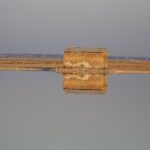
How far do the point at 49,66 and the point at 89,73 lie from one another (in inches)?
5.3

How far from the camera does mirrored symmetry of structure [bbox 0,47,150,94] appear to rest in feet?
3.14

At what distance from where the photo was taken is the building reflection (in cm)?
97

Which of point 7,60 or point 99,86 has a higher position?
point 7,60

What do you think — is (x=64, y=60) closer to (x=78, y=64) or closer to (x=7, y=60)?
(x=78, y=64)

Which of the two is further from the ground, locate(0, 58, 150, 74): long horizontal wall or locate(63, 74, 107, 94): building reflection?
locate(0, 58, 150, 74): long horizontal wall

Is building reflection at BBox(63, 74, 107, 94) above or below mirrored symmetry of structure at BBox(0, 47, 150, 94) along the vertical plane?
below

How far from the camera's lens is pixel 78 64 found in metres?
0.97

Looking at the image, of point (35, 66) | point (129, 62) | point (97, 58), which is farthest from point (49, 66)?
point (129, 62)

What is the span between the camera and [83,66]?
973mm

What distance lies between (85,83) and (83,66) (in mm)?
56

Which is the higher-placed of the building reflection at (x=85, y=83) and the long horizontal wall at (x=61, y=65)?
the long horizontal wall at (x=61, y=65)

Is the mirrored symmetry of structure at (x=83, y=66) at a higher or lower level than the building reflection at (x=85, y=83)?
higher

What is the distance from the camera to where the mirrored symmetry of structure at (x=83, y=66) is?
3.14 feet

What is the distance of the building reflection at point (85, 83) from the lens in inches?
38.0
